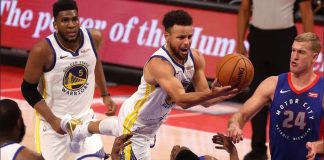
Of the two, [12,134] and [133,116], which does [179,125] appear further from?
[12,134]

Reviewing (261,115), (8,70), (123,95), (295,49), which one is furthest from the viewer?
(8,70)

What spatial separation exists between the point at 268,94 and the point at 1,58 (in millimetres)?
9229

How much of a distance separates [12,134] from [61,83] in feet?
7.93

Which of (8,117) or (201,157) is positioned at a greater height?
(8,117)

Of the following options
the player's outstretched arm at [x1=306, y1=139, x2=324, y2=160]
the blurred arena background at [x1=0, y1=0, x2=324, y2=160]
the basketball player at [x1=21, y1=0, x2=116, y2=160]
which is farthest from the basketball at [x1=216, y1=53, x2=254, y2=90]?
the blurred arena background at [x1=0, y1=0, x2=324, y2=160]

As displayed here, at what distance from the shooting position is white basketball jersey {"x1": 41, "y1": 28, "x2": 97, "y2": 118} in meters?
8.08

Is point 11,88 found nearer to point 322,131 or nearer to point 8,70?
point 8,70

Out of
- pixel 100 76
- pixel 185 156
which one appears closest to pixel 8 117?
pixel 185 156

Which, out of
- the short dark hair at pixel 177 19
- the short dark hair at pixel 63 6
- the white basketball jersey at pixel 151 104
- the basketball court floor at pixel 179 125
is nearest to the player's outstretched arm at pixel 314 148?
the white basketball jersey at pixel 151 104

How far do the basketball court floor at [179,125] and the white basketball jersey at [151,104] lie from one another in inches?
98.9

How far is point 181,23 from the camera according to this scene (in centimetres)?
743

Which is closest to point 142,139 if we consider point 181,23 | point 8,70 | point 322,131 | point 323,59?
point 181,23

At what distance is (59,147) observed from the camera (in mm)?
8031

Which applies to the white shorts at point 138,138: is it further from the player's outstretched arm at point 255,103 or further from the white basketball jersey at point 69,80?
the player's outstretched arm at point 255,103
